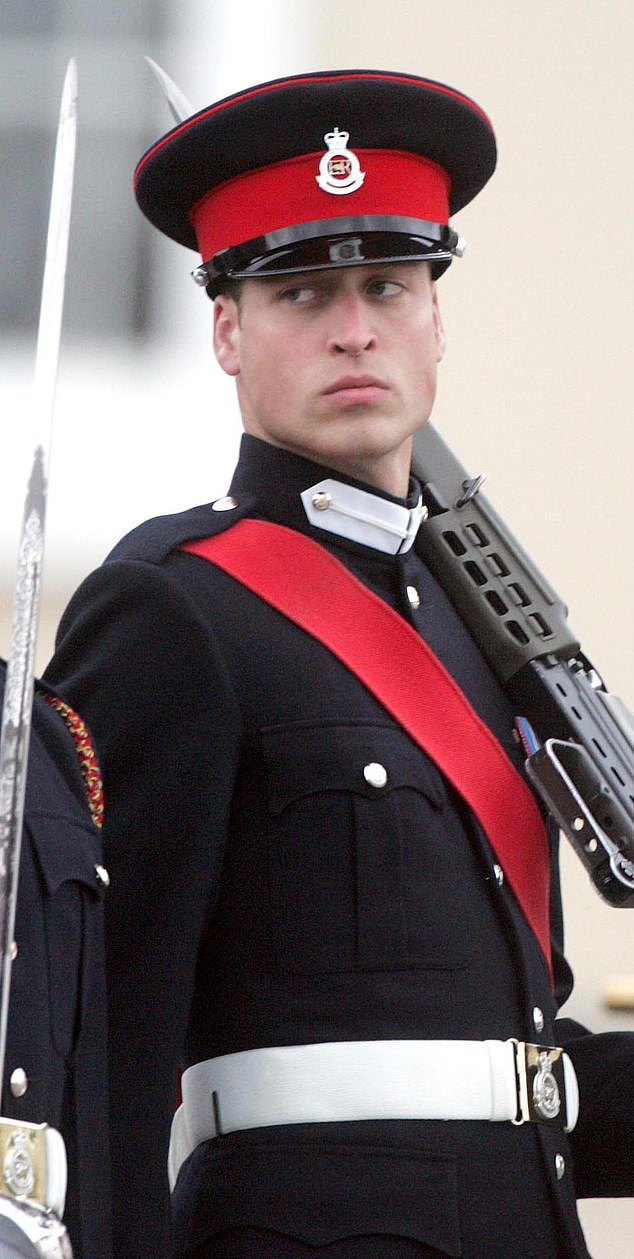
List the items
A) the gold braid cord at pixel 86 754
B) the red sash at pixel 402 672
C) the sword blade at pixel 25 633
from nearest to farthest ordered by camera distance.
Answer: the sword blade at pixel 25 633 < the gold braid cord at pixel 86 754 < the red sash at pixel 402 672

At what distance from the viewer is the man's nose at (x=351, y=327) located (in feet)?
8.18

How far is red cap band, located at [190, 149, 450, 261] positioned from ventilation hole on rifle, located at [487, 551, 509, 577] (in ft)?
1.31

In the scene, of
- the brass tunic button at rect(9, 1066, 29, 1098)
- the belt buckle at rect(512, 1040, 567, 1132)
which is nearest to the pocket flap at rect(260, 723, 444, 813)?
the belt buckle at rect(512, 1040, 567, 1132)

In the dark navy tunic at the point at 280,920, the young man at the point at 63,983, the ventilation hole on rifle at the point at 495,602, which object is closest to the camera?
the young man at the point at 63,983

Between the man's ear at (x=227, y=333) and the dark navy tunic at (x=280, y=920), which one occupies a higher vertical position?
the man's ear at (x=227, y=333)

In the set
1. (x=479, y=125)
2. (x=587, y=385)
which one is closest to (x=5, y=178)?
(x=587, y=385)

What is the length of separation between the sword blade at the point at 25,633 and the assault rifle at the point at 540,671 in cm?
88

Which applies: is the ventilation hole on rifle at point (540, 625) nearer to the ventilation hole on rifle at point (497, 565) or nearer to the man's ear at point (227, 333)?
the ventilation hole on rifle at point (497, 565)

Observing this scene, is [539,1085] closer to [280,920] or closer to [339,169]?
[280,920]

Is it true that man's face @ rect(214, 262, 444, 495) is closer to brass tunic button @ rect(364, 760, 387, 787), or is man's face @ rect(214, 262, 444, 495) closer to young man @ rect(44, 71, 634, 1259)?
young man @ rect(44, 71, 634, 1259)

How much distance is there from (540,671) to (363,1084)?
550mm

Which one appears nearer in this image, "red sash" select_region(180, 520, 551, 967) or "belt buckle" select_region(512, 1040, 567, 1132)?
"belt buckle" select_region(512, 1040, 567, 1132)

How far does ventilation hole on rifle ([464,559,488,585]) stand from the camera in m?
2.77

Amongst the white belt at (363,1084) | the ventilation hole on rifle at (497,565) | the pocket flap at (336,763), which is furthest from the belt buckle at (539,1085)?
the ventilation hole on rifle at (497,565)
